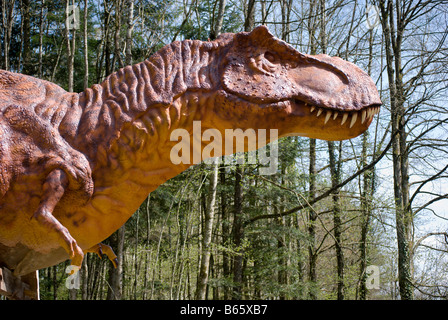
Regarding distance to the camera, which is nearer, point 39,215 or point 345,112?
point 39,215

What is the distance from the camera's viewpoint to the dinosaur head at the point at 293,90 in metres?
1.73

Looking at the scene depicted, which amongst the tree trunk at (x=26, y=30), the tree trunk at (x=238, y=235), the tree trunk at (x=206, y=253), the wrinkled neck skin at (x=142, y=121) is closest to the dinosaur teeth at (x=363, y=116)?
the wrinkled neck skin at (x=142, y=121)

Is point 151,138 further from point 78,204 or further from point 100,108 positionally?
point 78,204

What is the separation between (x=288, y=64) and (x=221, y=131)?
42cm

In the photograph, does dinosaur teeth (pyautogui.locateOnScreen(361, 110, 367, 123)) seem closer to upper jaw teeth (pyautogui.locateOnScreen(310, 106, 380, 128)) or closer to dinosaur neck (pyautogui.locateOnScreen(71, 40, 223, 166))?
upper jaw teeth (pyautogui.locateOnScreen(310, 106, 380, 128))

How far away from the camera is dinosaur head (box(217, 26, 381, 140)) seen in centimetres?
173

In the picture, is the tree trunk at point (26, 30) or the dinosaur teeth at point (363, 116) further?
the tree trunk at point (26, 30)

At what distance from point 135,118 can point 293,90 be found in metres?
0.67

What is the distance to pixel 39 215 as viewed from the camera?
1.43m

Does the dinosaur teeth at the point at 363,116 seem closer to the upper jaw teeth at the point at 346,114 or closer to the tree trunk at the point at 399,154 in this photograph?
the upper jaw teeth at the point at 346,114

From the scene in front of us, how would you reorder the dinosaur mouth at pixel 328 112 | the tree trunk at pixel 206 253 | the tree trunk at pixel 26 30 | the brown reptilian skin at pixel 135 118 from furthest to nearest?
the tree trunk at pixel 26 30
the tree trunk at pixel 206 253
the dinosaur mouth at pixel 328 112
the brown reptilian skin at pixel 135 118

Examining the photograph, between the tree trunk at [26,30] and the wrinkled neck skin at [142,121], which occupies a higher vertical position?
the tree trunk at [26,30]

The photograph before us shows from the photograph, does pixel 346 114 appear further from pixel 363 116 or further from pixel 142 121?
pixel 142 121

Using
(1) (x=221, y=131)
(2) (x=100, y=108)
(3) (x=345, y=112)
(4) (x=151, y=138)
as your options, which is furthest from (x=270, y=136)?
(2) (x=100, y=108)
